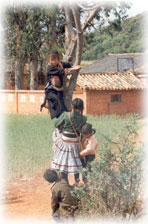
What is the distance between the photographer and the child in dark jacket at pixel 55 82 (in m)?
5.62

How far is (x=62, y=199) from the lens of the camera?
4617 mm

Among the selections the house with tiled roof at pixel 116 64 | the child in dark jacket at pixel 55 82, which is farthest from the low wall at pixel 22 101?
the child in dark jacket at pixel 55 82

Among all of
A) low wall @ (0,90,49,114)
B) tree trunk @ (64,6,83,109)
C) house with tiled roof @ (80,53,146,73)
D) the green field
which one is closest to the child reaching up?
the green field

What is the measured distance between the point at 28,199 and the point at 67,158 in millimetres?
1555

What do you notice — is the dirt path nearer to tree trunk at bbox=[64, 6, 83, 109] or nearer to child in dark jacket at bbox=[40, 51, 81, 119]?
child in dark jacket at bbox=[40, 51, 81, 119]

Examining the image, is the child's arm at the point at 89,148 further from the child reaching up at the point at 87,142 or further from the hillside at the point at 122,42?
the hillside at the point at 122,42

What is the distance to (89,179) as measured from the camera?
4184 millimetres

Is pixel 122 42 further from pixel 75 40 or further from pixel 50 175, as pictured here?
pixel 50 175

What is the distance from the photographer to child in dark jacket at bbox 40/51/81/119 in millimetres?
5617

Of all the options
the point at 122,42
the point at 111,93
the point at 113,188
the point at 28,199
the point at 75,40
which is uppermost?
the point at 122,42

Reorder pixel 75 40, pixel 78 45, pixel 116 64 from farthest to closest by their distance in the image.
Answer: pixel 116 64
pixel 75 40
pixel 78 45

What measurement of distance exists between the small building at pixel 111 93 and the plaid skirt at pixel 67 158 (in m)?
13.9

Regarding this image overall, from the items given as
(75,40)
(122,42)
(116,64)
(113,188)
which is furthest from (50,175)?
(122,42)

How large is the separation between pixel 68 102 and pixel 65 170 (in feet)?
9.25
